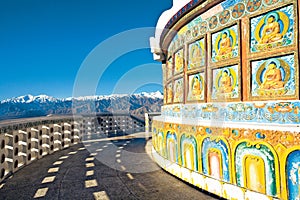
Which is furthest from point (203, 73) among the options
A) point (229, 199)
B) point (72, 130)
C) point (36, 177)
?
point (72, 130)

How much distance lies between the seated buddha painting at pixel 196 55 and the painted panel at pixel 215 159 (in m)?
2.14

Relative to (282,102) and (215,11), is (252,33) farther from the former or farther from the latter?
(282,102)

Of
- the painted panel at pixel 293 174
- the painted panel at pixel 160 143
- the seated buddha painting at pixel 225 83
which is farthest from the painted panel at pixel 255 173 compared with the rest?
the painted panel at pixel 160 143

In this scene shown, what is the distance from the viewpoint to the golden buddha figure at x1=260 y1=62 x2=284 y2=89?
3988mm

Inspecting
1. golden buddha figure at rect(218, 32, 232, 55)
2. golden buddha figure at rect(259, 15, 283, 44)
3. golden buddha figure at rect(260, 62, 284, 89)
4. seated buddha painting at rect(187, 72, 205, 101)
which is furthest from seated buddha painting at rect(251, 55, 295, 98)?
seated buddha painting at rect(187, 72, 205, 101)

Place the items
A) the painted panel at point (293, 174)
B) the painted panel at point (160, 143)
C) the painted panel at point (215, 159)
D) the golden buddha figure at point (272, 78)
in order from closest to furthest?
the painted panel at point (293, 174), the golden buddha figure at point (272, 78), the painted panel at point (215, 159), the painted panel at point (160, 143)

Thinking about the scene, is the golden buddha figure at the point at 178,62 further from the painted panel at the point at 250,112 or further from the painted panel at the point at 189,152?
the painted panel at the point at 189,152

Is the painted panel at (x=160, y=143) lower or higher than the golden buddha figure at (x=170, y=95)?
lower

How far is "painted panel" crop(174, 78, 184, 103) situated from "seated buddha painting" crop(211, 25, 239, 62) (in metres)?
1.73

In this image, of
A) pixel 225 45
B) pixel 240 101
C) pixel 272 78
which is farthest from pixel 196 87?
pixel 272 78

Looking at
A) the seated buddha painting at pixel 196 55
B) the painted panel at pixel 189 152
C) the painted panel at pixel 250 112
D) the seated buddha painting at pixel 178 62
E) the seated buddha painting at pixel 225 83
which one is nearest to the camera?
the painted panel at pixel 250 112

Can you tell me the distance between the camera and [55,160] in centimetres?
873

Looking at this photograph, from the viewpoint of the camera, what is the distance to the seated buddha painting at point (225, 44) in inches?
188

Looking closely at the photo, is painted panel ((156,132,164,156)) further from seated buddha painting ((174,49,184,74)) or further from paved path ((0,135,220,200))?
seated buddha painting ((174,49,184,74))
